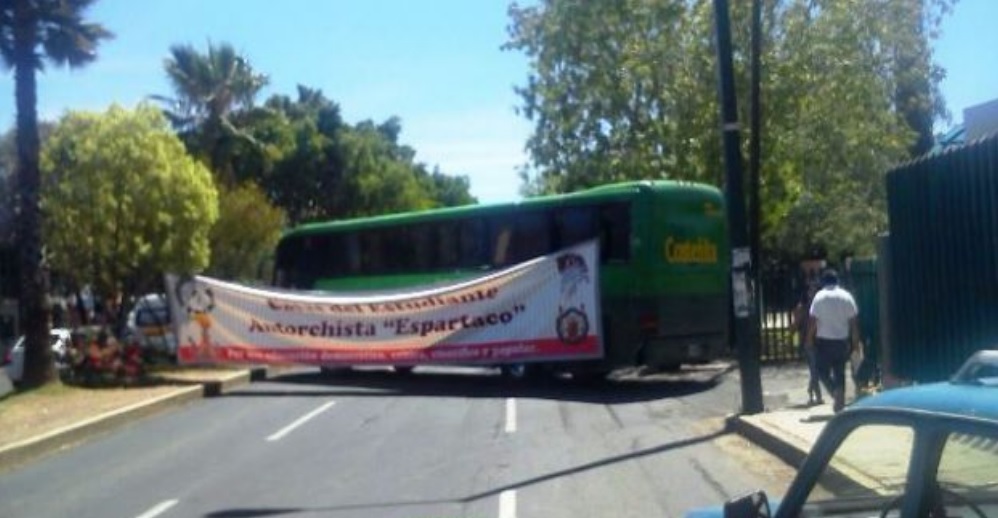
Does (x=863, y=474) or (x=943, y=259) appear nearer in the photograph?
(x=863, y=474)

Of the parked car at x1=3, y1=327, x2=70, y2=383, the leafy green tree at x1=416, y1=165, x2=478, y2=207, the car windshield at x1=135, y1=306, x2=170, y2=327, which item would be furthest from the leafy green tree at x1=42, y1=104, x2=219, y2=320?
the leafy green tree at x1=416, y1=165, x2=478, y2=207

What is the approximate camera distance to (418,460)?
50.5 feet

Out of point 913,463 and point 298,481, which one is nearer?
point 913,463

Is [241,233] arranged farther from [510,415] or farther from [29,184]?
[510,415]

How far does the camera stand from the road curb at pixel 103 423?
1731 cm

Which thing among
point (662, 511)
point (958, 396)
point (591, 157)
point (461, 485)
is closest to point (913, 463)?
point (958, 396)

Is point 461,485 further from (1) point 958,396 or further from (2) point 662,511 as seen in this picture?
(1) point 958,396

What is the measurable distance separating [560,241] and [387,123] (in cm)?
5778

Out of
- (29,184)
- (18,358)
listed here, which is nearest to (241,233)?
(18,358)

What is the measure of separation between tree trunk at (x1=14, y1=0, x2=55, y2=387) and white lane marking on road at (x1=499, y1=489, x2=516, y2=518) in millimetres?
15499

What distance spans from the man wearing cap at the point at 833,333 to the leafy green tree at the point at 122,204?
18783 mm

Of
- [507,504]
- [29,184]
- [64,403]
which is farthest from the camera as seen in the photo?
[29,184]

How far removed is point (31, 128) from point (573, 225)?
31.5 ft

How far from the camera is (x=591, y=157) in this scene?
120 ft
